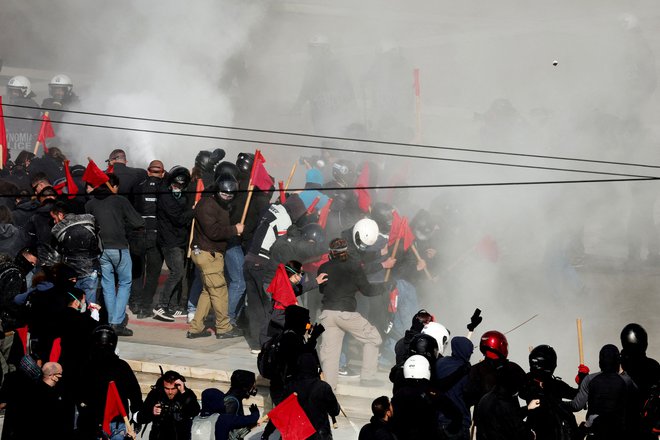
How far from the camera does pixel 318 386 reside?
26.7 ft

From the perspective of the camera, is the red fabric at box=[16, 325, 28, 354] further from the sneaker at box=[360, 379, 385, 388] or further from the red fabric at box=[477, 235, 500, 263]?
the red fabric at box=[477, 235, 500, 263]

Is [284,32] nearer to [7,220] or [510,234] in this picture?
[510,234]

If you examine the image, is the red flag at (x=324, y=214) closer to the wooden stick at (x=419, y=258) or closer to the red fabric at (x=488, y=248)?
the wooden stick at (x=419, y=258)

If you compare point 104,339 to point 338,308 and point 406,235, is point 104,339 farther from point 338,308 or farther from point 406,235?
point 406,235

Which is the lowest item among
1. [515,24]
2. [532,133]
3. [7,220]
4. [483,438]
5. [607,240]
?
[483,438]

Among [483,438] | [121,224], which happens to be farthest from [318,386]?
[121,224]

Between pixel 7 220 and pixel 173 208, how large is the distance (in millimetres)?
1557

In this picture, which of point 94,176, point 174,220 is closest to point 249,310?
point 174,220

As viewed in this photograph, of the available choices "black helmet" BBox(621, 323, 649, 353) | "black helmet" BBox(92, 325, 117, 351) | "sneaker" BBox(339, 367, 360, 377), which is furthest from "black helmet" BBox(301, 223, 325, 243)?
"black helmet" BBox(621, 323, 649, 353)

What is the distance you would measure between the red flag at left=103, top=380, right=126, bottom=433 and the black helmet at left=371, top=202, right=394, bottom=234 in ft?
15.0

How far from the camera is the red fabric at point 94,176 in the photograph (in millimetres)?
11552

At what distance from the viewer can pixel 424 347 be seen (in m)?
8.14

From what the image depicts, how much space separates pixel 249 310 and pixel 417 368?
408 centimetres

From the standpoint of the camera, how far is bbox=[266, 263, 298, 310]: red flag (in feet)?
32.1
